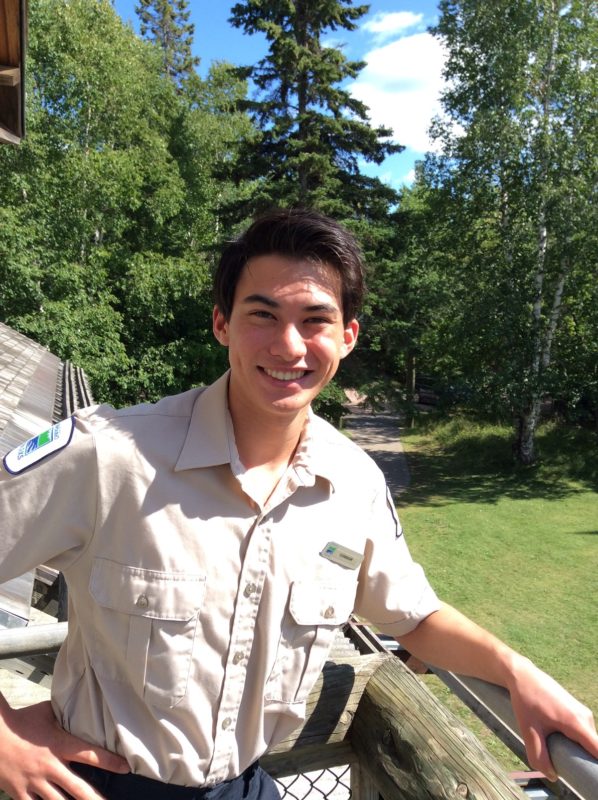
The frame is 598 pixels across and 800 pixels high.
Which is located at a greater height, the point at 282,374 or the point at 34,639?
the point at 282,374

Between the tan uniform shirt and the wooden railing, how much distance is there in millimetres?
165

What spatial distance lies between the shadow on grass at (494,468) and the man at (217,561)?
48.2ft

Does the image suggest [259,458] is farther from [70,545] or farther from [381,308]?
[381,308]

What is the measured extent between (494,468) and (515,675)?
18.1 m

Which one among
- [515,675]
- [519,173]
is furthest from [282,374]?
[519,173]

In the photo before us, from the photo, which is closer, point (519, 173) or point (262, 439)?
point (262, 439)

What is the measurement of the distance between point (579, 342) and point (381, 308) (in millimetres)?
5272

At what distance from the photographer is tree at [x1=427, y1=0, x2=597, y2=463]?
15.2m

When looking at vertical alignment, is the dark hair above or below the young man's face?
above

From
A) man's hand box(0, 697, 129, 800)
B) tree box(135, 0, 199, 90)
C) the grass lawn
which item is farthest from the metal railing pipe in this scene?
tree box(135, 0, 199, 90)

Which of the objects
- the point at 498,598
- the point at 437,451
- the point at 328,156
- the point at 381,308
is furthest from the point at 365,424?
the point at 498,598

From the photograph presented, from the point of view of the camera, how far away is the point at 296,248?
4.62 feet

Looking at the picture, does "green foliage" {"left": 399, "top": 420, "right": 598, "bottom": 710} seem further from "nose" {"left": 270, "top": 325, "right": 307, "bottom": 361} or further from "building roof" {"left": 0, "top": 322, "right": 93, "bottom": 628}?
"nose" {"left": 270, "top": 325, "right": 307, "bottom": 361}

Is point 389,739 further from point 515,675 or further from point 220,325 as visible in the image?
point 220,325
